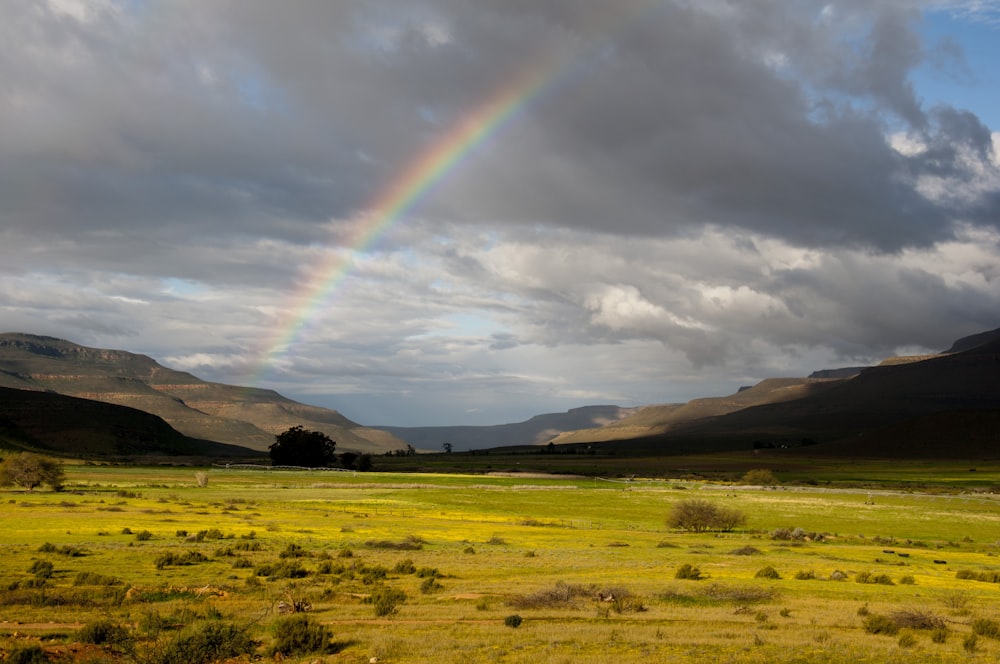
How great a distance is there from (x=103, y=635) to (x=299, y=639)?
12.8 ft

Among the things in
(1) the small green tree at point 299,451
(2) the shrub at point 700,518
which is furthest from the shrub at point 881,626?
(1) the small green tree at point 299,451

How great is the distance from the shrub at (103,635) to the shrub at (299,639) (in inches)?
114

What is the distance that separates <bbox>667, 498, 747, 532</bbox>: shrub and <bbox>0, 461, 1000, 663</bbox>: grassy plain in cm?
101

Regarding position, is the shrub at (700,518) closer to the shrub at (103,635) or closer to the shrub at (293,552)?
the shrub at (293,552)

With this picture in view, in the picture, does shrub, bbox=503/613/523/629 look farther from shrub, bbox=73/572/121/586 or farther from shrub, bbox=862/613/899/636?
shrub, bbox=73/572/121/586

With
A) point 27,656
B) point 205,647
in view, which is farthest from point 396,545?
point 27,656

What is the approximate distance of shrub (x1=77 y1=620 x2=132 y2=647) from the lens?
1574 centimetres

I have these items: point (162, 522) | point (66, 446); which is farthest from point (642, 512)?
point (66, 446)

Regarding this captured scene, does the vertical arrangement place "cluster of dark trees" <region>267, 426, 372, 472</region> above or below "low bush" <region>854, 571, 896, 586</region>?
above

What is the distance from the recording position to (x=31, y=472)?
63969mm

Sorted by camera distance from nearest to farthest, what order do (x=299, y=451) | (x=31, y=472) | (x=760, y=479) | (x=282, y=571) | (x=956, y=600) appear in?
(x=956, y=600), (x=282, y=571), (x=31, y=472), (x=760, y=479), (x=299, y=451)

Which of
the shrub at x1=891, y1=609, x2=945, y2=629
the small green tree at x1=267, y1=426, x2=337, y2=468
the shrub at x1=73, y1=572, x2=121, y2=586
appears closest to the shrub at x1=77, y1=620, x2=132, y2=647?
the shrub at x1=73, y1=572, x2=121, y2=586

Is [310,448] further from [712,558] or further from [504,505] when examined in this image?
[712,558]

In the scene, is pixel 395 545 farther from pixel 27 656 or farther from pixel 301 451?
pixel 301 451
